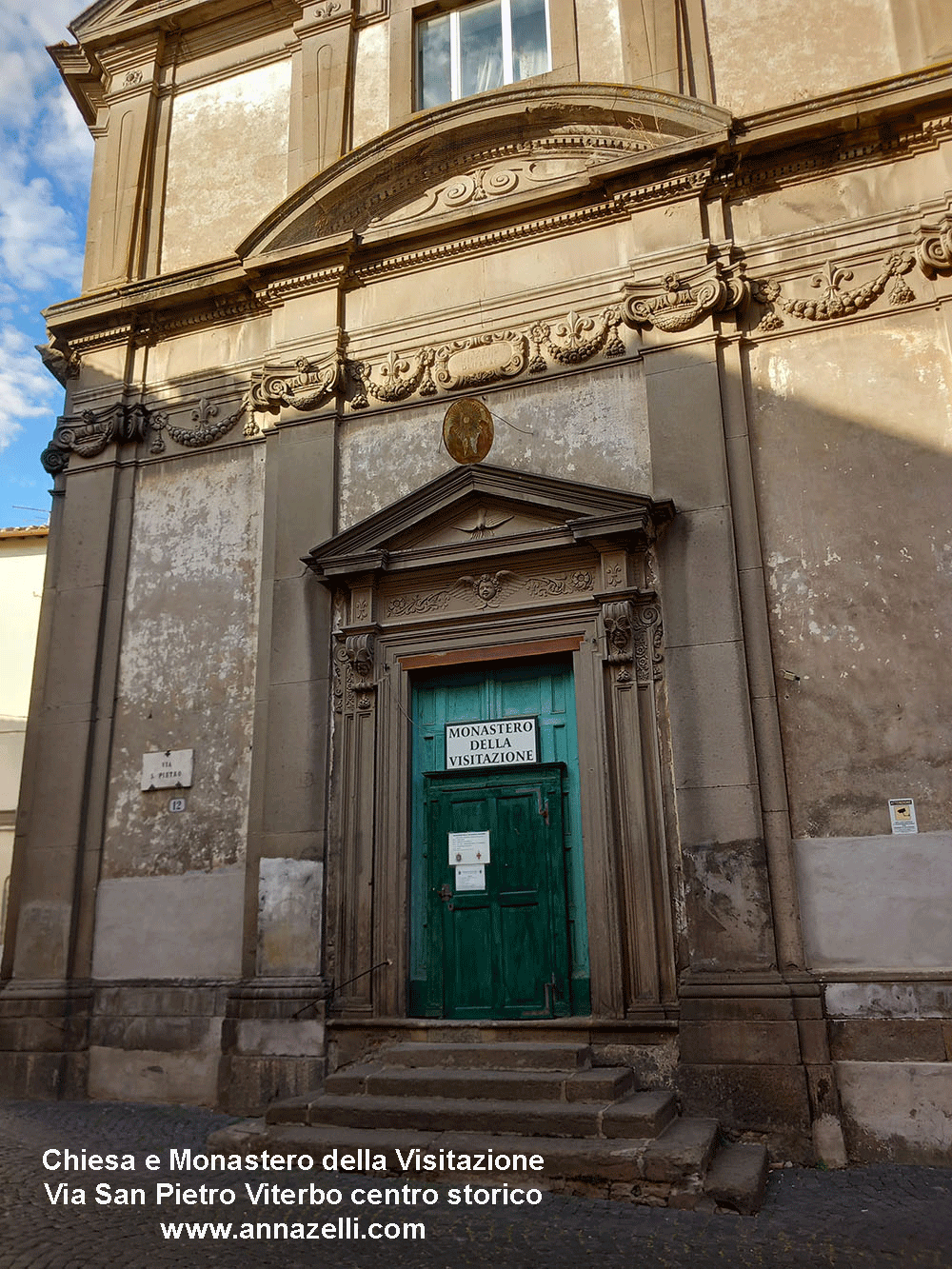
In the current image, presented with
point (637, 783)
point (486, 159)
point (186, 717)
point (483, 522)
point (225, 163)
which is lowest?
point (637, 783)

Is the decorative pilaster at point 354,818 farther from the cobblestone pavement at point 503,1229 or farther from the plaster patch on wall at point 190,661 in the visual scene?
the cobblestone pavement at point 503,1229

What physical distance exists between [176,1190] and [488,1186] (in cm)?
176

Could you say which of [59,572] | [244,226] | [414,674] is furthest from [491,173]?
[59,572]

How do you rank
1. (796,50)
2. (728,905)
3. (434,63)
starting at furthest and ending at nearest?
(434,63)
(796,50)
(728,905)

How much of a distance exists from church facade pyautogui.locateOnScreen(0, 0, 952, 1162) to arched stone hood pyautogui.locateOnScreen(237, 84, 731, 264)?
4 centimetres

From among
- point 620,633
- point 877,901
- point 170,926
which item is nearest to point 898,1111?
point 877,901

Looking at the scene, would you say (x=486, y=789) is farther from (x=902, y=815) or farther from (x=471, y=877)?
(x=902, y=815)

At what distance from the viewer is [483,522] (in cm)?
862

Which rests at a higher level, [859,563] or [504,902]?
[859,563]

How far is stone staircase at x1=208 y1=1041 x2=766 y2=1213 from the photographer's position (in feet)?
18.4

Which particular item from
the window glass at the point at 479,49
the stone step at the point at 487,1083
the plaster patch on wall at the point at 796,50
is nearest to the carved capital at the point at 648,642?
the stone step at the point at 487,1083

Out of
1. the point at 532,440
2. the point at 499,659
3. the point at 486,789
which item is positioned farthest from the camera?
the point at 532,440

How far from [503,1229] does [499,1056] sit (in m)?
1.84

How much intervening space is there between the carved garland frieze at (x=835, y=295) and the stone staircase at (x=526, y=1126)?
5805 millimetres
